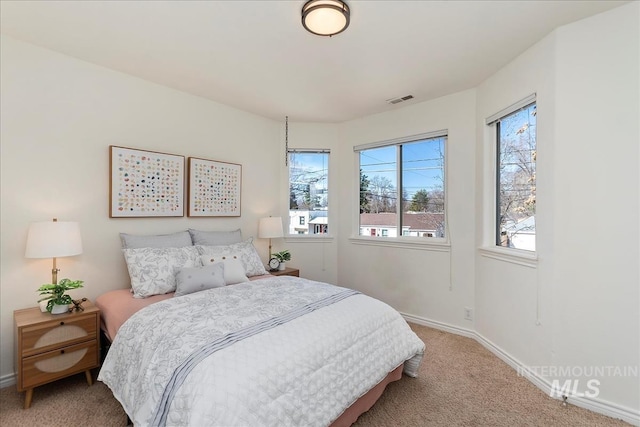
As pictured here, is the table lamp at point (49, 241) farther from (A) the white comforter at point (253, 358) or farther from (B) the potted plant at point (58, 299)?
(A) the white comforter at point (253, 358)

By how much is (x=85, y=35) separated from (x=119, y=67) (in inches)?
18.5

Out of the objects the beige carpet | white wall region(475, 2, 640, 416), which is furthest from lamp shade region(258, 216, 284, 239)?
Result: white wall region(475, 2, 640, 416)

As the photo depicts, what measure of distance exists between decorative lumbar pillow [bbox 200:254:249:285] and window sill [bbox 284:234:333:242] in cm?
145

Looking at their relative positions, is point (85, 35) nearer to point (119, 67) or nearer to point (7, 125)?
point (119, 67)

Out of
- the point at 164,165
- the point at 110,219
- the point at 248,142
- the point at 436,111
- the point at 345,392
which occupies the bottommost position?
the point at 345,392

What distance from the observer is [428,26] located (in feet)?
6.93

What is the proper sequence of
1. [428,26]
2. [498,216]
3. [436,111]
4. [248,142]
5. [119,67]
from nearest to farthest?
1. [428,26]
2. [119,67]
3. [498,216]
4. [436,111]
5. [248,142]

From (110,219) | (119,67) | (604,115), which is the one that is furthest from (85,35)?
(604,115)

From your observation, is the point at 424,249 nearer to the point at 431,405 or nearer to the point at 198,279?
the point at 431,405

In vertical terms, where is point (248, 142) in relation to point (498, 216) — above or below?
above

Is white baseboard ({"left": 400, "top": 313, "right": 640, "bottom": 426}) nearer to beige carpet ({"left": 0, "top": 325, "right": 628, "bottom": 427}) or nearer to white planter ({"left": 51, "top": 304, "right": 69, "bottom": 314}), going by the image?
beige carpet ({"left": 0, "top": 325, "right": 628, "bottom": 427})

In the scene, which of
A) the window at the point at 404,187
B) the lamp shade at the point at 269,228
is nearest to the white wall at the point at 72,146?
the lamp shade at the point at 269,228

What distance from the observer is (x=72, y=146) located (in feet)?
8.29

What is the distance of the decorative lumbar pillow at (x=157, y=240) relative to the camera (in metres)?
2.69
